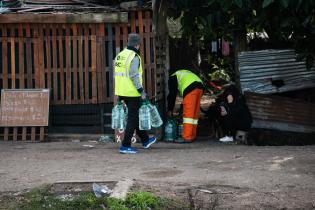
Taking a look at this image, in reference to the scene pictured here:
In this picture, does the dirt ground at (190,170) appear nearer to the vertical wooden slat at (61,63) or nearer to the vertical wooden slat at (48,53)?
the vertical wooden slat at (61,63)

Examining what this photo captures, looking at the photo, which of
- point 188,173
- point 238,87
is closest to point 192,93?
point 238,87

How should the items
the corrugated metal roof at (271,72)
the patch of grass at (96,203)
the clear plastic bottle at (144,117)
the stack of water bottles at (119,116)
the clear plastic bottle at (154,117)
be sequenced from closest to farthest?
the patch of grass at (96,203)
the clear plastic bottle at (144,117)
the stack of water bottles at (119,116)
the clear plastic bottle at (154,117)
the corrugated metal roof at (271,72)

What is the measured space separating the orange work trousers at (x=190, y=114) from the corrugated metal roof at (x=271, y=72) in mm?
1084

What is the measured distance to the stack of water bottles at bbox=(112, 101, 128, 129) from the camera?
979cm

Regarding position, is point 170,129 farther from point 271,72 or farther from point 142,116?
point 271,72

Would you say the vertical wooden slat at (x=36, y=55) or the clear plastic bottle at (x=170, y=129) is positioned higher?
the vertical wooden slat at (x=36, y=55)

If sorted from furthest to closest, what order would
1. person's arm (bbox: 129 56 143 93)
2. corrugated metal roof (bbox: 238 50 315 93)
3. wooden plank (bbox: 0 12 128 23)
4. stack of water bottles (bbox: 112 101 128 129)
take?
corrugated metal roof (bbox: 238 50 315 93), wooden plank (bbox: 0 12 128 23), stack of water bottles (bbox: 112 101 128 129), person's arm (bbox: 129 56 143 93)

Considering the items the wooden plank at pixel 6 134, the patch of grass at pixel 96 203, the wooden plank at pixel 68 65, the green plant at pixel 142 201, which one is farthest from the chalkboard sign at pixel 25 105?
the green plant at pixel 142 201

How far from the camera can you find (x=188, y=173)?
8008 mm

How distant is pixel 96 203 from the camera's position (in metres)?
6.50

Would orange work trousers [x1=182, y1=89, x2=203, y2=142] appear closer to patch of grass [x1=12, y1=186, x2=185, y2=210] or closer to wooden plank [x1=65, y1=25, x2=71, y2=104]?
wooden plank [x1=65, y1=25, x2=71, y2=104]

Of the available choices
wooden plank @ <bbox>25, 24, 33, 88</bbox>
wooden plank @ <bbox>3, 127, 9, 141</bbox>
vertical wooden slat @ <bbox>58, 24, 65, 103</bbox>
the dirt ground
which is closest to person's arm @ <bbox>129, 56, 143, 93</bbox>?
the dirt ground

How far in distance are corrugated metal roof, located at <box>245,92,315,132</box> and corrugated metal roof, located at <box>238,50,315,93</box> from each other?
15.7 inches

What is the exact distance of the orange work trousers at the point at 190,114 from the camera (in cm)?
1107
